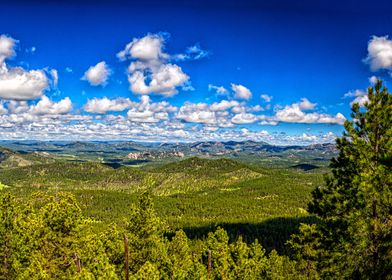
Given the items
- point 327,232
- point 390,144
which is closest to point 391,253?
point 327,232

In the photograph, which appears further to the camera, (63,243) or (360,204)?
(63,243)

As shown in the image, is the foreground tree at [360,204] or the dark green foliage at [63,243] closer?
the foreground tree at [360,204]

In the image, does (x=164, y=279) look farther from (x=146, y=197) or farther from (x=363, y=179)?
(x=363, y=179)

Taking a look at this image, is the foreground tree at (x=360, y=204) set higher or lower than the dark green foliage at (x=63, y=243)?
higher

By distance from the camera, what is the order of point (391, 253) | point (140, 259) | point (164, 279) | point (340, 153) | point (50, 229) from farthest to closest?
point (164, 279) < point (140, 259) < point (50, 229) < point (340, 153) < point (391, 253)

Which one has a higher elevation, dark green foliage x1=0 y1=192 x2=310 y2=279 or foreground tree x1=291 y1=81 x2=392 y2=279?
foreground tree x1=291 y1=81 x2=392 y2=279

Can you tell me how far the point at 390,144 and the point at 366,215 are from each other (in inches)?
267

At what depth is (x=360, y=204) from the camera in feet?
101

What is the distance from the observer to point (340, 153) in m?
33.4

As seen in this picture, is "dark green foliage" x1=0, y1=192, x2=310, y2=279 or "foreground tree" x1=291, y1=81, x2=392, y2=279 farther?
"dark green foliage" x1=0, y1=192, x2=310, y2=279

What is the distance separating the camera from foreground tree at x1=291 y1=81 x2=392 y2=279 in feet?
96.0

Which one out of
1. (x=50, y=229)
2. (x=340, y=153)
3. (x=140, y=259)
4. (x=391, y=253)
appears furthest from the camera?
(x=140, y=259)

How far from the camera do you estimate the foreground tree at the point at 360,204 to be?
29.3 m

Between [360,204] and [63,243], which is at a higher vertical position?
[360,204]
